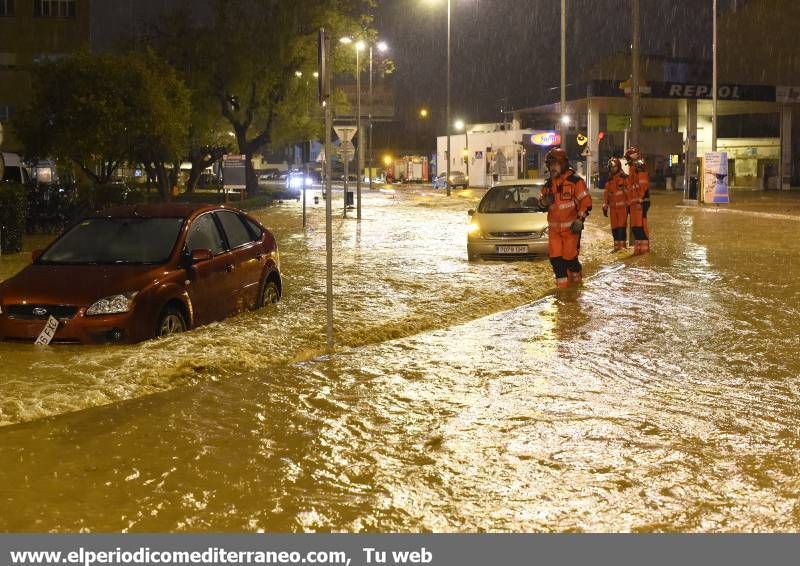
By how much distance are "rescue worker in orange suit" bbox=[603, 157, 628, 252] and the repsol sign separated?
40593 millimetres

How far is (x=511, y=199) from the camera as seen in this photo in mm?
18984

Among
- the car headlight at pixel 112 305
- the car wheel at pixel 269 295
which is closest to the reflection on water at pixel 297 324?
the car wheel at pixel 269 295

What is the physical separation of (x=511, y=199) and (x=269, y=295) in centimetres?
765

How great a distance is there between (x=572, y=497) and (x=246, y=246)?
22.3ft

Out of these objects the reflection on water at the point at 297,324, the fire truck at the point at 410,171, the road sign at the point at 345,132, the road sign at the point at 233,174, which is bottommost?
the reflection on water at the point at 297,324

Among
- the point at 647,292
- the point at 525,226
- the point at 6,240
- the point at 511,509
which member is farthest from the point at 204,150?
the point at 511,509

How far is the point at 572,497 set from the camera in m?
5.52

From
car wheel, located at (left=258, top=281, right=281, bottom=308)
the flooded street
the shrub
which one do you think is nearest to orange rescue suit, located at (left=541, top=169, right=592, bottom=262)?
the flooded street

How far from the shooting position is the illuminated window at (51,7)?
202 feet

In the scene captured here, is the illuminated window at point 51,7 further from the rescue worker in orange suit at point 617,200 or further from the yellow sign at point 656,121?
the rescue worker in orange suit at point 617,200

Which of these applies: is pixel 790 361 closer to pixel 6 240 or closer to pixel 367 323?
pixel 367 323

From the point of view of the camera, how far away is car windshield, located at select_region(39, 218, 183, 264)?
1035 cm

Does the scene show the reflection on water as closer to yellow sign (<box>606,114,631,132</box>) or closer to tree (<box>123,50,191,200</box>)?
tree (<box>123,50,191,200</box>)

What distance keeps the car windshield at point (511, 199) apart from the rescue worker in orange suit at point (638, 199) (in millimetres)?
1625
